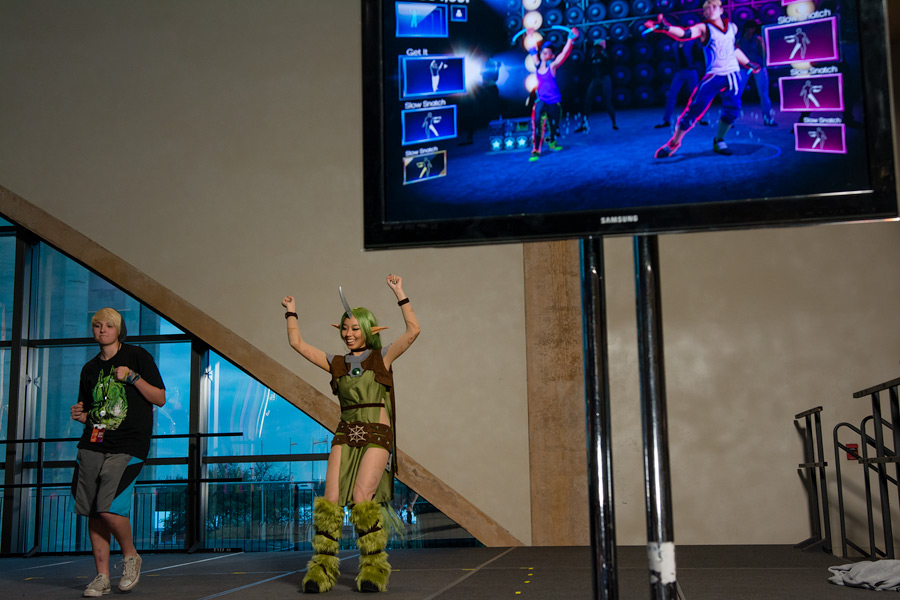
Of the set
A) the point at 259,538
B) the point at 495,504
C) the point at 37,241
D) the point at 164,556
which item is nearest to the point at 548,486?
the point at 495,504

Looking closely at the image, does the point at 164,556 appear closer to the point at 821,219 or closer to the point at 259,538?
the point at 259,538

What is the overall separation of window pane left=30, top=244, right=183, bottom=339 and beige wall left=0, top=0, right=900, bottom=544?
0.49 m

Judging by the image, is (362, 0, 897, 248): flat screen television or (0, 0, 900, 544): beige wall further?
(0, 0, 900, 544): beige wall

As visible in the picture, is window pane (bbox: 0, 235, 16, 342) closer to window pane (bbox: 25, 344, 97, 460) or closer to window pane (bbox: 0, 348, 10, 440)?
window pane (bbox: 0, 348, 10, 440)

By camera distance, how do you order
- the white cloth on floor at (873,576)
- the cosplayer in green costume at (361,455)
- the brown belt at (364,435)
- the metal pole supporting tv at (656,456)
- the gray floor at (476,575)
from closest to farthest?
the metal pole supporting tv at (656,456)
the white cloth on floor at (873,576)
the gray floor at (476,575)
the cosplayer in green costume at (361,455)
the brown belt at (364,435)

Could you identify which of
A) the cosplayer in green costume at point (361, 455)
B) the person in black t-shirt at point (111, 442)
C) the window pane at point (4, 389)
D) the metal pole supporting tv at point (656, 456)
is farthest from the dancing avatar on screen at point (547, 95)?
the window pane at point (4, 389)

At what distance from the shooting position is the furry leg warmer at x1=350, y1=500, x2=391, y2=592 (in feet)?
13.1

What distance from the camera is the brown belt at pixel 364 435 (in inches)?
167

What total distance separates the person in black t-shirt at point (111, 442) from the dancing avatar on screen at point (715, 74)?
11.4ft

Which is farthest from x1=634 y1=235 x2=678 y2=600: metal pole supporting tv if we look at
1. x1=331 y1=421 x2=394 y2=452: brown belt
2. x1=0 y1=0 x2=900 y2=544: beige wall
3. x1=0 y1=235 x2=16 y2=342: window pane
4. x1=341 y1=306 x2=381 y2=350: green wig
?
x1=0 y1=235 x2=16 y2=342: window pane

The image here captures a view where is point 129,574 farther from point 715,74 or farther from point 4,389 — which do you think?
point 4,389

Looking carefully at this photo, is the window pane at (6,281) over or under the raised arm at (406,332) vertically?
over

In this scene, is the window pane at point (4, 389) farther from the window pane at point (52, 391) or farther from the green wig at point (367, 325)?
the green wig at point (367, 325)

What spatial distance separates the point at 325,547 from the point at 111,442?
48.1 inches
